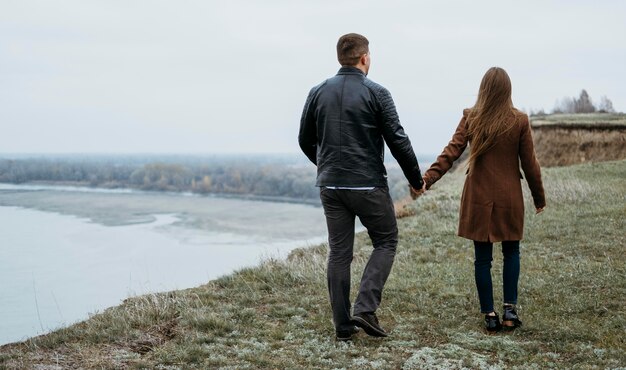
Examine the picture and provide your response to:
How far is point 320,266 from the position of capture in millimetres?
8062

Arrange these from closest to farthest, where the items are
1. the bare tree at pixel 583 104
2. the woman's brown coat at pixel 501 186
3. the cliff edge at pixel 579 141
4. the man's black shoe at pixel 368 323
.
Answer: the man's black shoe at pixel 368 323, the woman's brown coat at pixel 501 186, the cliff edge at pixel 579 141, the bare tree at pixel 583 104

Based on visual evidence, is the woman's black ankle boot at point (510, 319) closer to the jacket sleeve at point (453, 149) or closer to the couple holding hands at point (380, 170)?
the couple holding hands at point (380, 170)

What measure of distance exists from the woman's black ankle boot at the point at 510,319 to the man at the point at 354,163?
106cm

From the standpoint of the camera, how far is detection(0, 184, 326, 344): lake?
8281mm

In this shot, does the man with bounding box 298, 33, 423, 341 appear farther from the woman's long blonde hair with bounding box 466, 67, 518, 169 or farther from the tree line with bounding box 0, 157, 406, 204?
the tree line with bounding box 0, 157, 406, 204

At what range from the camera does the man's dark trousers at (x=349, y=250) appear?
187 inches

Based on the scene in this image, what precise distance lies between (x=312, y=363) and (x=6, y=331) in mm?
4282

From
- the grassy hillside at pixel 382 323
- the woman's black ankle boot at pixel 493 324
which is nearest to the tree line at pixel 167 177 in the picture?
the grassy hillside at pixel 382 323

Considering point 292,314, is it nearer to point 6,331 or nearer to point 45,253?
point 6,331

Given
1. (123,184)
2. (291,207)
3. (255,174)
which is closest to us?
(123,184)

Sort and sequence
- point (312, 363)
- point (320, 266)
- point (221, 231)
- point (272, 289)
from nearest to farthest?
point (312, 363) → point (272, 289) → point (320, 266) → point (221, 231)

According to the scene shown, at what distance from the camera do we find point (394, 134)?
15.1 ft

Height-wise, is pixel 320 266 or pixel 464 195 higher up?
pixel 464 195

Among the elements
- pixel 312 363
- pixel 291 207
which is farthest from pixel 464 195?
pixel 291 207
